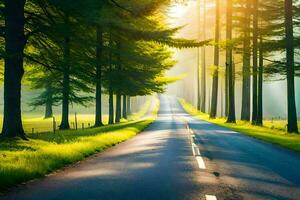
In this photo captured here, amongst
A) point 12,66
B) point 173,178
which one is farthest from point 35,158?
point 12,66

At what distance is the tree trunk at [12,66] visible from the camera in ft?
59.4

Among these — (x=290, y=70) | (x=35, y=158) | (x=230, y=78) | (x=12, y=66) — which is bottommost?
(x=35, y=158)

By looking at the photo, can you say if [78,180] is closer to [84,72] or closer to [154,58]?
[84,72]

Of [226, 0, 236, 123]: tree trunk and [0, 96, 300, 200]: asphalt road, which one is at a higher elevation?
[226, 0, 236, 123]: tree trunk

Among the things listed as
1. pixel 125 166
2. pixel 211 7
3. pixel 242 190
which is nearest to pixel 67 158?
pixel 125 166

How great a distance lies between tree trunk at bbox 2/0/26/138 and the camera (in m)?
18.1

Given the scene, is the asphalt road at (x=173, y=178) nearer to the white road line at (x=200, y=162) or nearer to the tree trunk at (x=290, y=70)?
the white road line at (x=200, y=162)

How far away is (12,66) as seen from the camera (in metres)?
18.2

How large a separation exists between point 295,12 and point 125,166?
24.8 m

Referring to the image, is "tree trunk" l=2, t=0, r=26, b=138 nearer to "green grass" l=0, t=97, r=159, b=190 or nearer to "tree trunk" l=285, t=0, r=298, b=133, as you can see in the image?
"green grass" l=0, t=97, r=159, b=190

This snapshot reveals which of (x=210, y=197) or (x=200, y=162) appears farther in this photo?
(x=200, y=162)

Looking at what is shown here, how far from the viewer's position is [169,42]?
21.3 m

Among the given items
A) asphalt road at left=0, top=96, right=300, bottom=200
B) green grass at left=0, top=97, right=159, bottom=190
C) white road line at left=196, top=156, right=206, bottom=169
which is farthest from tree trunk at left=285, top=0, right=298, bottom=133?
white road line at left=196, top=156, right=206, bottom=169

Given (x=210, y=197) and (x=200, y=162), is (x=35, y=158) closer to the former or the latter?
(x=200, y=162)
